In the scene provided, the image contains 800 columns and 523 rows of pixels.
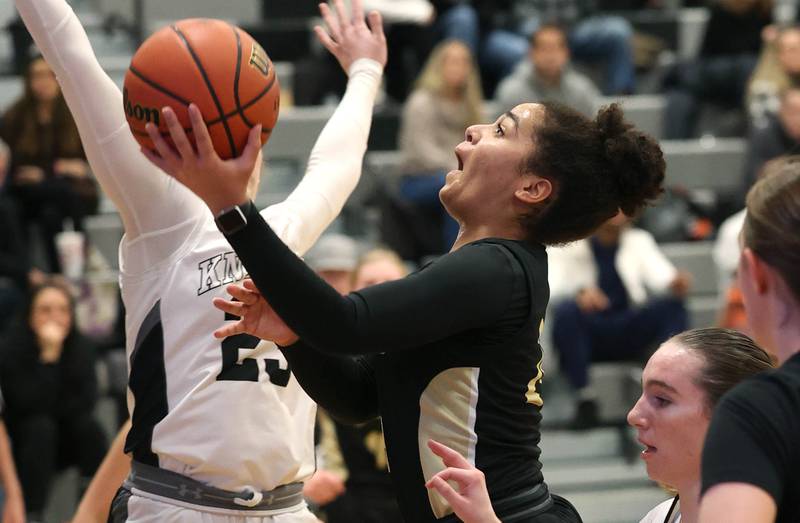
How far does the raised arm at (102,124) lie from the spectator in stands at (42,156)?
15.2 ft

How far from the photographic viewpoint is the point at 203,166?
2.13 metres

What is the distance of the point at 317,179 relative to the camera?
3.22 meters

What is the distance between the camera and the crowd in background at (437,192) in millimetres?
6199

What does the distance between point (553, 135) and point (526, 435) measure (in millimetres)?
594

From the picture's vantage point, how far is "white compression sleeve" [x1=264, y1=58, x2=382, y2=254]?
3.08 m

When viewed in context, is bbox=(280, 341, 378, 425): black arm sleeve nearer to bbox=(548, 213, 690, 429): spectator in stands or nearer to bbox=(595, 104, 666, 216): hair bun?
bbox=(595, 104, 666, 216): hair bun

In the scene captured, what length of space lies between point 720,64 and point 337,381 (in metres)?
7.32

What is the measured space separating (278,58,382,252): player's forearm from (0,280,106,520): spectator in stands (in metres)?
3.40

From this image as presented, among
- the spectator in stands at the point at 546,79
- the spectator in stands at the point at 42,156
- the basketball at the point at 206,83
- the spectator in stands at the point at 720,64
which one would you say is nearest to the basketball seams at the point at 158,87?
the basketball at the point at 206,83

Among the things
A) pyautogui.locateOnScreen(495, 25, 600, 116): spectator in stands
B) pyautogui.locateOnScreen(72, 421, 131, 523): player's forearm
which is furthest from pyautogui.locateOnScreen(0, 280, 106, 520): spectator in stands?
pyautogui.locateOnScreen(495, 25, 600, 116): spectator in stands

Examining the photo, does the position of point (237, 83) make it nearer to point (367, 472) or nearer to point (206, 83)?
point (206, 83)

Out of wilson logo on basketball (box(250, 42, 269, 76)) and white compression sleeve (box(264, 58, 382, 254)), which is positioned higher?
wilson logo on basketball (box(250, 42, 269, 76))

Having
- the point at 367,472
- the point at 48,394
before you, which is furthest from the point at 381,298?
the point at 48,394

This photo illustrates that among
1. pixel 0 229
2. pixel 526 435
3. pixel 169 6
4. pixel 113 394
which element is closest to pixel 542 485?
pixel 526 435
